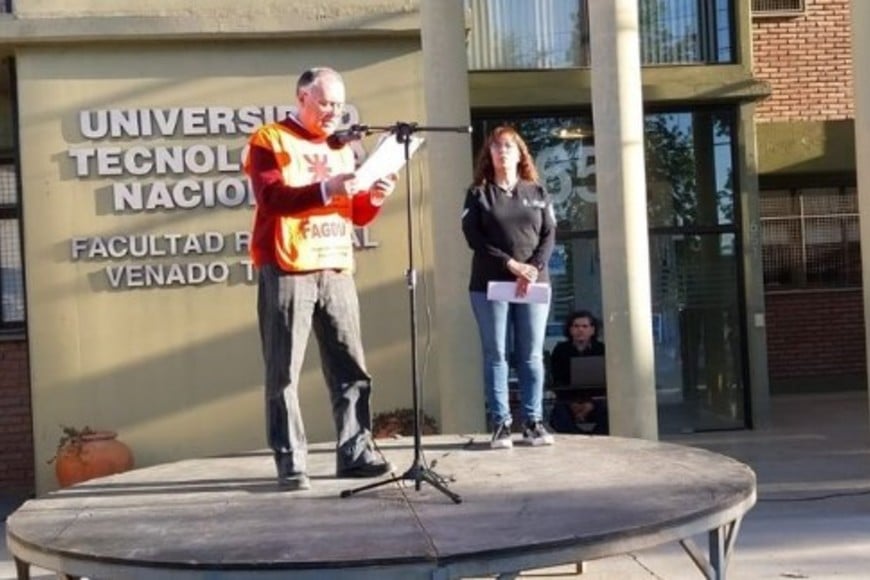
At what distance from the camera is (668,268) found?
14.5 metres

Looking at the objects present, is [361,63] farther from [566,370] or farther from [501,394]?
[501,394]

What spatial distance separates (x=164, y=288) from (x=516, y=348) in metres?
5.11

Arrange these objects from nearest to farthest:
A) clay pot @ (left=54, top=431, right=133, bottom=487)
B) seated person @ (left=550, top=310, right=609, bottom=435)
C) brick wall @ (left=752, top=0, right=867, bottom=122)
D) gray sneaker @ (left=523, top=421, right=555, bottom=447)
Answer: gray sneaker @ (left=523, top=421, right=555, bottom=447), clay pot @ (left=54, top=431, right=133, bottom=487), seated person @ (left=550, top=310, right=609, bottom=435), brick wall @ (left=752, top=0, right=867, bottom=122)

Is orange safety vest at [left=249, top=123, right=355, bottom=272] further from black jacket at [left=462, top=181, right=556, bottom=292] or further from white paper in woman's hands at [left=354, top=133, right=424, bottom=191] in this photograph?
black jacket at [left=462, top=181, right=556, bottom=292]

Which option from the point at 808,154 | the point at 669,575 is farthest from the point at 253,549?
the point at 808,154

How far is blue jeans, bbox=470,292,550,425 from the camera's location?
22.9ft

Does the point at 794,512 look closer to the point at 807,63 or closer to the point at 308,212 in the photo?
the point at 308,212

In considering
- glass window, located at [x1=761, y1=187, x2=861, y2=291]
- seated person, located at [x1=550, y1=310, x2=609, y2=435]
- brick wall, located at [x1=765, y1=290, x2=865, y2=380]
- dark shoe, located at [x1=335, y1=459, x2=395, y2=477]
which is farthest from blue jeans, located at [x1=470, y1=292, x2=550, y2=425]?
brick wall, located at [x1=765, y1=290, x2=865, y2=380]

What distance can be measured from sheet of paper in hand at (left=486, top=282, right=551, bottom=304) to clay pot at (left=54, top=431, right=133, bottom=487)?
475 centimetres

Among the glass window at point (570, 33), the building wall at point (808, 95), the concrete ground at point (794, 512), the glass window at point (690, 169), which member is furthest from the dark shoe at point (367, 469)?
the building wall at point (808, 95)

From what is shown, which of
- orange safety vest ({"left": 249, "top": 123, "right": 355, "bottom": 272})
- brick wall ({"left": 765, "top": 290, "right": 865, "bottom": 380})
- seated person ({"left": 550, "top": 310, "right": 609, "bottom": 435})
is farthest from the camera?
brick wall ({"left": 765, "top": 290, "right": 865, "bottom": 380})

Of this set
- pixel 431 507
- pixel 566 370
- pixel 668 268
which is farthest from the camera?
pixel 668 268

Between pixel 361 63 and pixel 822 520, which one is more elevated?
pixel 361 63

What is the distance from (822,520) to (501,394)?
133 inches
